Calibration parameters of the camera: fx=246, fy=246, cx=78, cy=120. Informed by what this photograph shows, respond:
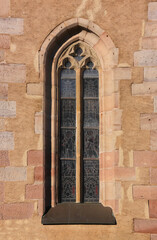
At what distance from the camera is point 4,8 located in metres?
4.38

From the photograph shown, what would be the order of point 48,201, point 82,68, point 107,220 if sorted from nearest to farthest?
point 107,220 < point 48,201 < point 82,68

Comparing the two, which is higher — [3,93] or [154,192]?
[3,93]

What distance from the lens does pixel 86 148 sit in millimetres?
4543

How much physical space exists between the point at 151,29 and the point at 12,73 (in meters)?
2.56

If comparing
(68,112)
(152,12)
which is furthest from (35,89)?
(152,12)

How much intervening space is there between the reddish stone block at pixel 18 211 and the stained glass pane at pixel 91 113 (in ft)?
5.77

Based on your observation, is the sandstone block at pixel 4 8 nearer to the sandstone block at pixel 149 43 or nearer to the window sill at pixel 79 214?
the sandstone block at pixel 149 43

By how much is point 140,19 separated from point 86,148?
250 centimetres

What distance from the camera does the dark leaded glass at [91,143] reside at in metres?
4.53

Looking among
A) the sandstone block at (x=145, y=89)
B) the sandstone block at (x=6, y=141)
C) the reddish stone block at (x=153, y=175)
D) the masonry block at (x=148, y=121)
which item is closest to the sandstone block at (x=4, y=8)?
the sandstone block at (x=6, y=141)

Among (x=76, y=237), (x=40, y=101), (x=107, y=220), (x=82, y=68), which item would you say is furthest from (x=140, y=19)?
(x=76, y=237)

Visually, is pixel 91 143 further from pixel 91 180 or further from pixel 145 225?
pixel 145 225

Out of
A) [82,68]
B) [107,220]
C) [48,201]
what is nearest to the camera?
[107,220]

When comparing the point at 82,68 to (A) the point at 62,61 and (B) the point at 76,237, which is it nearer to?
(A) the point at 62,61
